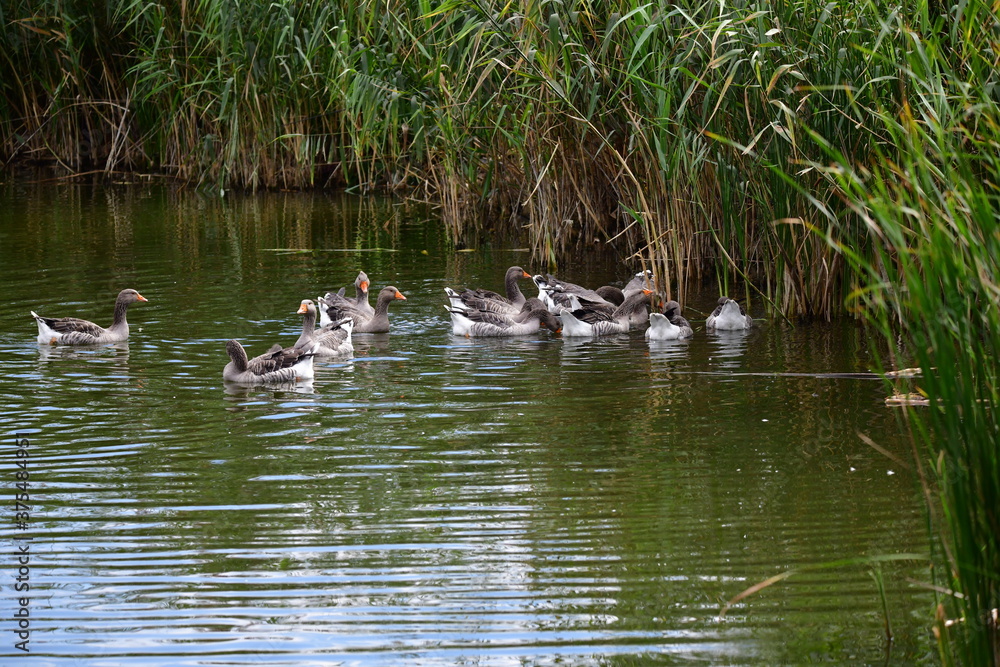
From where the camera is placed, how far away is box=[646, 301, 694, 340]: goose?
1103cm

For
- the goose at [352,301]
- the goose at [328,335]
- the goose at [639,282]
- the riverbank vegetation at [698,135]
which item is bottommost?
the goose at [328,335]

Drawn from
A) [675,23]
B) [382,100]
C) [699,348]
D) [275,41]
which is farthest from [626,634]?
[275,41]

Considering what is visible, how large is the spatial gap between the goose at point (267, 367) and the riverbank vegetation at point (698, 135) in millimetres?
3319

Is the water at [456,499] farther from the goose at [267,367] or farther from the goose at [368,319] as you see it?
the goose at [368,319]

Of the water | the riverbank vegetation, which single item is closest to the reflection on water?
the water

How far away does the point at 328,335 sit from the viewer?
10.8 meters

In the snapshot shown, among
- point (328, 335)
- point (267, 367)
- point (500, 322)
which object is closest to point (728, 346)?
point (500, 322)

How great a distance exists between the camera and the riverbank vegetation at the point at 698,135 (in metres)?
4.16

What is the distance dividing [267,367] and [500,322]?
2.62m

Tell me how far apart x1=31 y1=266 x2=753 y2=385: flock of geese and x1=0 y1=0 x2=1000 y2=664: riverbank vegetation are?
1.69ft

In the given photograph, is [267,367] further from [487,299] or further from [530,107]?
[530,107]

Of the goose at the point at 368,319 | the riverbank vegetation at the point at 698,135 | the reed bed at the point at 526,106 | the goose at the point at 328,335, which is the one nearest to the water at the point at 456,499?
the goose at the point at 328,335

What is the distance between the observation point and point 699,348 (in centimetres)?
1079

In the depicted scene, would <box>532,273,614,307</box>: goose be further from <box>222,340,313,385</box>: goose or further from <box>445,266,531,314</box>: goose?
<box>222,340,313,385</box>: goose
